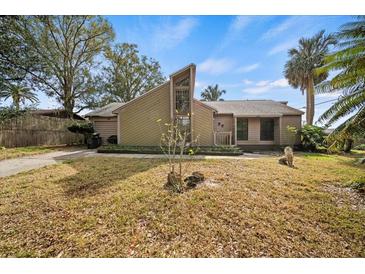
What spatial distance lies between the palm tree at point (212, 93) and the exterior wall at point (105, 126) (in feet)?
96.3

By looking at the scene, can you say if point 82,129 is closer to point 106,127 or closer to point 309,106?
point 106,127

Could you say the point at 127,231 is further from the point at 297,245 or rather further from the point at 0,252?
the point at 297,245

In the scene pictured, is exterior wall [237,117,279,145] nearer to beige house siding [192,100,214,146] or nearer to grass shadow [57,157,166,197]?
beige house siding [192,100,214,146]

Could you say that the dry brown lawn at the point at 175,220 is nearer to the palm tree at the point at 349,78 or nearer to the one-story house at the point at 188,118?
the palm tree at the point at 349,78

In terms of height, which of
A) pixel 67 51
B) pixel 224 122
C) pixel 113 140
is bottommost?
pixel 113 140

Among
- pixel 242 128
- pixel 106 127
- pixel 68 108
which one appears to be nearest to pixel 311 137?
pixel 242 128

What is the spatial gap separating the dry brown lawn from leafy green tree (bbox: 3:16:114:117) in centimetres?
1787

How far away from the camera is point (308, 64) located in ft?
59.3

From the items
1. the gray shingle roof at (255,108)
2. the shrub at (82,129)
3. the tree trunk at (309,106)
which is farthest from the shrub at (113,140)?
the tree trunk at (309,106)

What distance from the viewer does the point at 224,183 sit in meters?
4.54

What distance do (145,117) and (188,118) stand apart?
109 inches

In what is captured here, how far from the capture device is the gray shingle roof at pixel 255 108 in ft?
44.8
